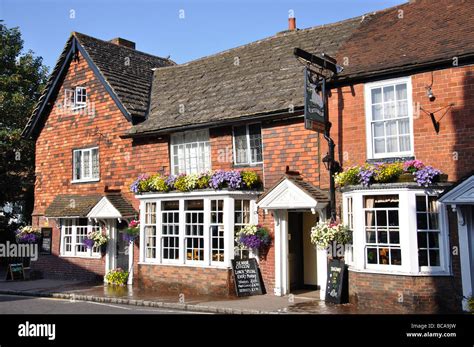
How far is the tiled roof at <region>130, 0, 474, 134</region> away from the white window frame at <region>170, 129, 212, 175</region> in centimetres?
49

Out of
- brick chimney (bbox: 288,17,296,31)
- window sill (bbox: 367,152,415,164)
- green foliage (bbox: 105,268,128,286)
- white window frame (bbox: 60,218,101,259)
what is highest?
brick chimney (bbox: 288,17,296,31)

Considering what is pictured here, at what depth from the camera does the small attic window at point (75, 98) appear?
20.4m

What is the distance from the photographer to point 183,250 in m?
15.7

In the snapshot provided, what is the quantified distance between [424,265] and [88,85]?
47.8 feet

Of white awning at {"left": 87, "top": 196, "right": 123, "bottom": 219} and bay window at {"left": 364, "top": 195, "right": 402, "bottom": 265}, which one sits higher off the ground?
white awning at {"left": 87, "top": 196, "right": 123, "bottom": 219}

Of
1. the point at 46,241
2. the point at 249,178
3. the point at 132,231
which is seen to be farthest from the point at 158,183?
the point at 46,241

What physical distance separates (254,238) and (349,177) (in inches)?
134

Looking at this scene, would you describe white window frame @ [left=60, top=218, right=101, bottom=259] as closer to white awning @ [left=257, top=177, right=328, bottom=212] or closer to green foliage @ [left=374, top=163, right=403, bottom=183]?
white awning @ [left=257, top=177, right=328, bottom=212]

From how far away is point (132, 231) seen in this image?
1719 centimetres

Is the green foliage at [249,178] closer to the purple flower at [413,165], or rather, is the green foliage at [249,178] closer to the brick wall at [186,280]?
the brick wall at [186,280]

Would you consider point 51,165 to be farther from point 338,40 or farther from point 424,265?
point 424,265

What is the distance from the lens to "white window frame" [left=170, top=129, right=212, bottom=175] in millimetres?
16516

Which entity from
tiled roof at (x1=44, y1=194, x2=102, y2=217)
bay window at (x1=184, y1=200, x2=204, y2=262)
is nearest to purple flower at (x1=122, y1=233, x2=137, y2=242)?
tiled roof at (x1=44, y1=194, x2=102, y2=217)
